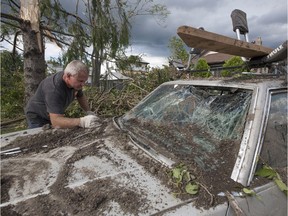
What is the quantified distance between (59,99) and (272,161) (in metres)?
2.34

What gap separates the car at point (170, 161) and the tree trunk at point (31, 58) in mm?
3203

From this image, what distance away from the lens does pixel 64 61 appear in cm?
595

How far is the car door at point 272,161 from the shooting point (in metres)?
1.60

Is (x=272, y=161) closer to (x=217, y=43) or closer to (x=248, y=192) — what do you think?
(x=248, y=192)

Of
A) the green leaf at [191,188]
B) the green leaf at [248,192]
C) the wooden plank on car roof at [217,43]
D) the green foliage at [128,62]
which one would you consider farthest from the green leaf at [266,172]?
the green foliage at [128,62]

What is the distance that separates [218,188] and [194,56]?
7.25ft

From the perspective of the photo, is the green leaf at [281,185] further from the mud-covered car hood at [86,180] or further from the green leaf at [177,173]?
the green leaf at [177,173]

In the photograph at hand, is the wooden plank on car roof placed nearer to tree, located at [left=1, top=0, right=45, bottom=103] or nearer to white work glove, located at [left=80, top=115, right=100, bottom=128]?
white work glove, located at [left=80, top=115, right=100, bottom=128]

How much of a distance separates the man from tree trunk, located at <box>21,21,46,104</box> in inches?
86.0

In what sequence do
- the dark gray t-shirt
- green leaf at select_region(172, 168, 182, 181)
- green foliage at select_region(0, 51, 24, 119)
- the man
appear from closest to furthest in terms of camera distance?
green leaf at select_region(172, 168, 182, 181), the man, the dark gray t-shirt, green foliage at select_region(0, 51, 24, 119)

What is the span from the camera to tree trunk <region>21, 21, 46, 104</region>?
5.31 metres

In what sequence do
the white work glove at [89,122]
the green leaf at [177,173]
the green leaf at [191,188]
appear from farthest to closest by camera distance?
the white work glove at [89,122] < the green leaf at [177,173] < the green leaf at [191,188]

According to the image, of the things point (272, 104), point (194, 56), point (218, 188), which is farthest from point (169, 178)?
point (194, 56)

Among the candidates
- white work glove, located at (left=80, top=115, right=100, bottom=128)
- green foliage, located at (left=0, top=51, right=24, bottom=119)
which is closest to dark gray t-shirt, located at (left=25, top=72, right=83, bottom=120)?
white work glove, located at (left=80, top=115, right=100, bottom=128)
